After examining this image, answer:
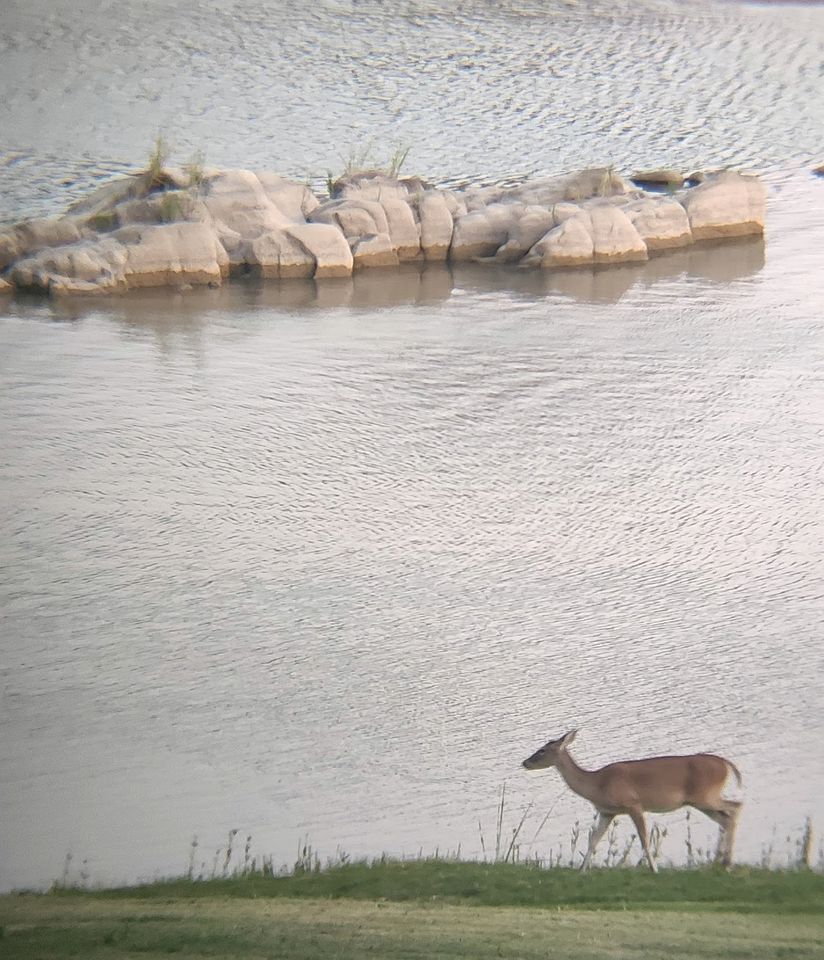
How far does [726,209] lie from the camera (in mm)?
27172

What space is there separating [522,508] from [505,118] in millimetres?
19387

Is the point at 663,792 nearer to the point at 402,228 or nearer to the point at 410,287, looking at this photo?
the point at 410,287

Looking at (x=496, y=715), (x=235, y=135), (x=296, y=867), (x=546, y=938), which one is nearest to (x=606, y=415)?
(x=496, y=715)

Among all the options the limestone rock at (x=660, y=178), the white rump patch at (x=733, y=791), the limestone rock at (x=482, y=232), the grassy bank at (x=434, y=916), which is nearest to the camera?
the grassy bank at (x=434, y=916)

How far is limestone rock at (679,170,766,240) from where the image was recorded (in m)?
27.1

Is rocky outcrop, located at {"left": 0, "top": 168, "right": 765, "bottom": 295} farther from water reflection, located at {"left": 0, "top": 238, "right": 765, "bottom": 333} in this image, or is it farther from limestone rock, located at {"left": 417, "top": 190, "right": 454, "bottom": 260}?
water reflection, located at {"left": 0, "top": 238, "right": 765, "bottom": 333}

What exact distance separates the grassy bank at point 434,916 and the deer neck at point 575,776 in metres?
0.54

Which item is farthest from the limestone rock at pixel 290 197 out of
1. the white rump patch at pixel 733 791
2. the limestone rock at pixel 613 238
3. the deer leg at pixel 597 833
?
the deer leg at pixel 597 833

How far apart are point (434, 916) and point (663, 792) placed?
170cm

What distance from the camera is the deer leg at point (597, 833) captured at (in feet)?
30.1

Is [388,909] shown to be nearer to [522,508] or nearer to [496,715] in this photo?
[496,715]

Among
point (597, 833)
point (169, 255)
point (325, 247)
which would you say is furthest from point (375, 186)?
point (597, 833)

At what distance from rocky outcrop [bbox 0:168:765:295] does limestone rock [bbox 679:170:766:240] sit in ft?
0.07

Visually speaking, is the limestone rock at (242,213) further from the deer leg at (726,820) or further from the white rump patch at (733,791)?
the deer leg at (726,820)
